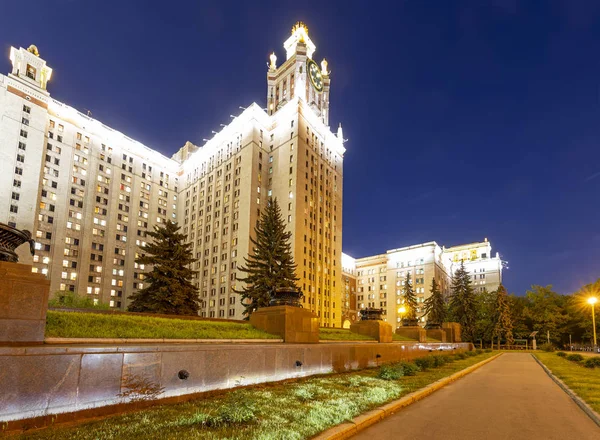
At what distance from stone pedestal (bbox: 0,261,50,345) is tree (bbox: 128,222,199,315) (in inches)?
748

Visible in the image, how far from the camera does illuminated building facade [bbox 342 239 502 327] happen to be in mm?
122062

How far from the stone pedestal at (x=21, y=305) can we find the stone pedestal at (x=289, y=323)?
353 inches

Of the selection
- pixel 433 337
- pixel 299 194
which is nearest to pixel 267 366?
pixel 433 337

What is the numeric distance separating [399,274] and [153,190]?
254 ft

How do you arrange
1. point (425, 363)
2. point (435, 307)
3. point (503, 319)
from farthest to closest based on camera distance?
point (435, 307), point (503, 319), point (425, 363)

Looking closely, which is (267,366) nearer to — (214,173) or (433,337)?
(433,337)

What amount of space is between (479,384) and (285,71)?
3696 inches

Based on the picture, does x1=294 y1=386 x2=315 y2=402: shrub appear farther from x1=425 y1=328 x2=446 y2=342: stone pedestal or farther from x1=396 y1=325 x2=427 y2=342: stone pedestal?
x1=425 y1=328 x2=446 y2=342: stone pedestal

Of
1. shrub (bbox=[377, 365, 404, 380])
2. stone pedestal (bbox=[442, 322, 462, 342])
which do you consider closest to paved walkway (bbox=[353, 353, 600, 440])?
shrub (bbox=[377, 365, 404, 380])

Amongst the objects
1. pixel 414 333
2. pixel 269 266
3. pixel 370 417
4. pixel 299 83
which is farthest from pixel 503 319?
pixel 370 417

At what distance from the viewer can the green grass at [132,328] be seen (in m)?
9.32

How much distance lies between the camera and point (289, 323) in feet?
50.5

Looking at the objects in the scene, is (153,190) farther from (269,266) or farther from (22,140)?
(269,266)

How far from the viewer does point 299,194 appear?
77562 millimetres
